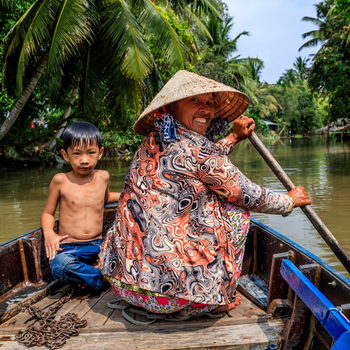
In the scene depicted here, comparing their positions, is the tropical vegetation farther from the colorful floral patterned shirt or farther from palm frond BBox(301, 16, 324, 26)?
Result: palm frond BBox(301, 16, 324, 26)

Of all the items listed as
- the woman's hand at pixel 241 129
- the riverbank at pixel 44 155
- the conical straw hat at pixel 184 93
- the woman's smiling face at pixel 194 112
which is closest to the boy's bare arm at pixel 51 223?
the conical straw hat at pixel 184 93

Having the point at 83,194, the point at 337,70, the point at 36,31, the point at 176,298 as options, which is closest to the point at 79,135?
the point at 83,194

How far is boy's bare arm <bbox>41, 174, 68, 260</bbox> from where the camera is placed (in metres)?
2.02

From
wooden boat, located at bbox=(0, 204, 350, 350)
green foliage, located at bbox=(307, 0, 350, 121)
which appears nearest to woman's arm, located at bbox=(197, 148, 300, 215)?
wooden boat, located at bbox=(0, 204, 350, 350)

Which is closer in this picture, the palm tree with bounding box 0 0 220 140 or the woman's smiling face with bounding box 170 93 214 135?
the woman's smiling face with bounding box 170 93 214 135

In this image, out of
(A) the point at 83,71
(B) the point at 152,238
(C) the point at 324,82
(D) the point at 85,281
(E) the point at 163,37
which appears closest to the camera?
(B) the point at 152,238

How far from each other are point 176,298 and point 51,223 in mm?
1022

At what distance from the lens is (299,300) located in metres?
1.56

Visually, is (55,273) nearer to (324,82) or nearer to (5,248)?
(5,248)

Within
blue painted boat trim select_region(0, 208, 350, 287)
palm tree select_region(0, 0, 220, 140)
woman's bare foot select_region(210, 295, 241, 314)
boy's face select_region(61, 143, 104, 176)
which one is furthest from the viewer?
palm tree select_region(0, 0, 220, 140)

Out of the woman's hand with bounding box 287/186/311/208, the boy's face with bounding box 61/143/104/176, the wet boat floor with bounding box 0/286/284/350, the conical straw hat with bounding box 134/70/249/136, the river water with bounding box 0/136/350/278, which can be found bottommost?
the river water with bounding box 0/136/350/278

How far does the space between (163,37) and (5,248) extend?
6.96 meters

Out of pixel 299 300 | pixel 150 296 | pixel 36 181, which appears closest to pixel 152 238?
pixel 150 296

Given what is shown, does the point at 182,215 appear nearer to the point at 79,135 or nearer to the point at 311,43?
the point at 79,135
